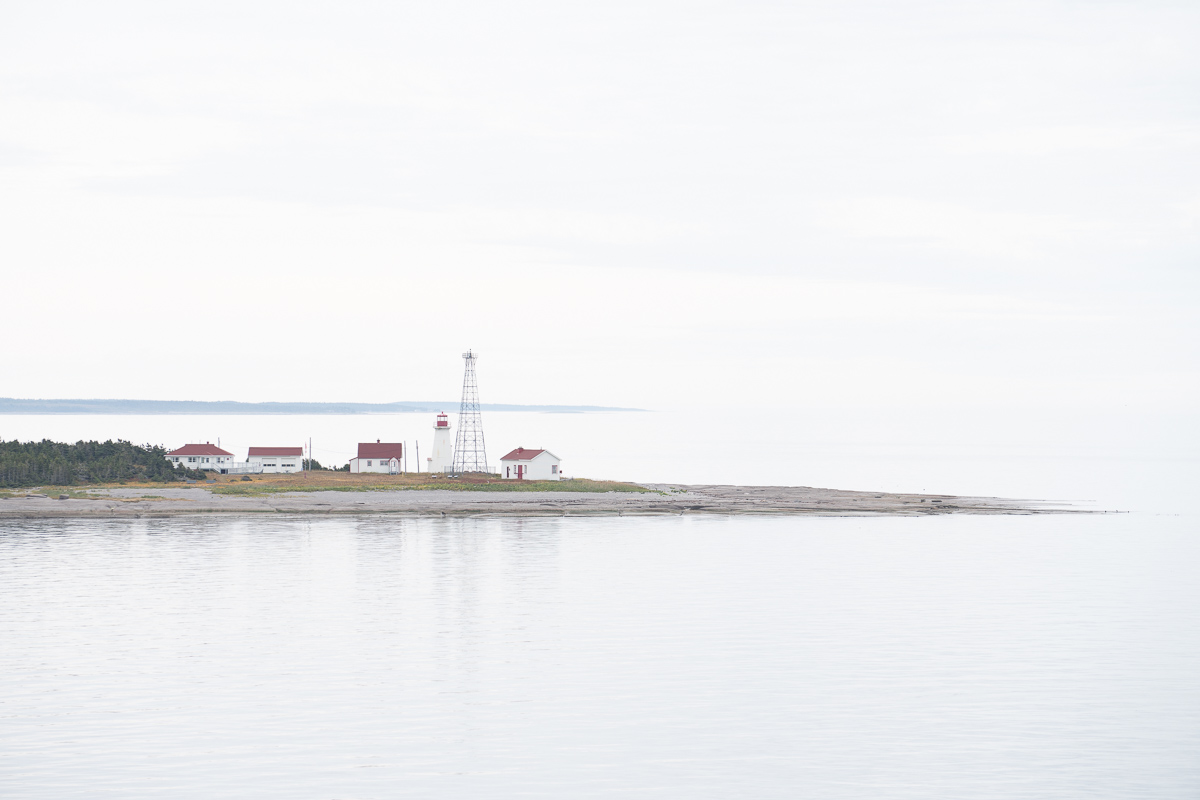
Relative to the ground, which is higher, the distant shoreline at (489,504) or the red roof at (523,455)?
the red roof at (523,455)

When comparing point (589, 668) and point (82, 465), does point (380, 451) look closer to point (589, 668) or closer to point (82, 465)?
point (82, 465)

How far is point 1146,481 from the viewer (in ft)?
435

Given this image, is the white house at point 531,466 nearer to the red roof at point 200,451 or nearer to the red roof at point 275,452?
the red roof at point 275,452

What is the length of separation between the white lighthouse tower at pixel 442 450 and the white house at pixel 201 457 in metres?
19.3

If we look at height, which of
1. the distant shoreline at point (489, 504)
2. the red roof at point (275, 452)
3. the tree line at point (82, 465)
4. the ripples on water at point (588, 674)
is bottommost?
the ripples on water at point (588, 674)

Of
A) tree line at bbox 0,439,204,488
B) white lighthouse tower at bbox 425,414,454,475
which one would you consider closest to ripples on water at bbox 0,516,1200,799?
tree line at bbox 0,439,204,488

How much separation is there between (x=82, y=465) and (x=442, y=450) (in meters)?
31.1

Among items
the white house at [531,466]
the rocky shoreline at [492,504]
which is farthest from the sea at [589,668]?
the white house at [531,466]

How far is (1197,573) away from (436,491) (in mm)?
55749

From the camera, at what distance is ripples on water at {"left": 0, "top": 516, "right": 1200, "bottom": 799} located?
2302 centimetres

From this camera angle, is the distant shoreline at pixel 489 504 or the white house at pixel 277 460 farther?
the white house at pixel 277 460

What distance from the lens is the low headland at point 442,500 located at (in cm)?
→ 7569

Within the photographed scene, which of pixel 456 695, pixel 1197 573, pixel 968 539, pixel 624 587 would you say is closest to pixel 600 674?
pixel 456 695

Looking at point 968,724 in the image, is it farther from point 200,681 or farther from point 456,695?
point 200,681
